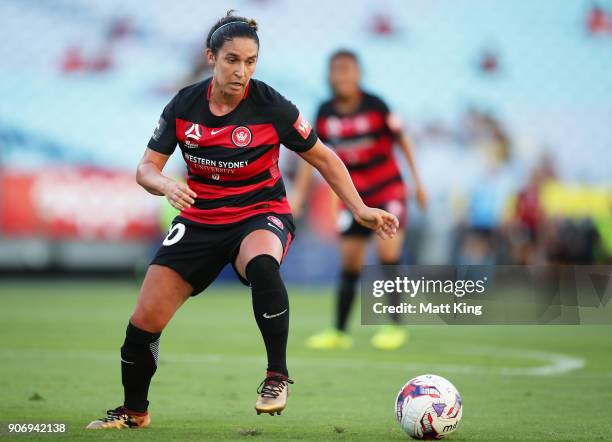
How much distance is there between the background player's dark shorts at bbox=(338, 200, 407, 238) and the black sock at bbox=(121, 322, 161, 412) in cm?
491

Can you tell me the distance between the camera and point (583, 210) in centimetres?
2347

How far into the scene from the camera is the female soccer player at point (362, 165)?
1005cm

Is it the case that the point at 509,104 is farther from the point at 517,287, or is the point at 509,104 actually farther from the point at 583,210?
the point at 517,287

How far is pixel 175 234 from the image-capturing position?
5.42 m

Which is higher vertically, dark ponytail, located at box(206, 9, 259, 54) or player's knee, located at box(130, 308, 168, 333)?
dark ponytail, located at box(206, 9, 259, 54)

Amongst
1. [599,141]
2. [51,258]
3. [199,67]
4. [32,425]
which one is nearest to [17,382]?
[32,425]

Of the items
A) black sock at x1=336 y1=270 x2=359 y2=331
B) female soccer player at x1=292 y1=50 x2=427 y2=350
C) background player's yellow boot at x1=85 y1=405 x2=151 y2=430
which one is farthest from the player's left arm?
black sock at x1=336 y1=270 x2=359 y2=331

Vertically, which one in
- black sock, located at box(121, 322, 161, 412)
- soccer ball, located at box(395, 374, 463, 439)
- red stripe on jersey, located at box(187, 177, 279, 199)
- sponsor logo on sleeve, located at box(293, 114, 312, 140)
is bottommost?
soccer ball, located at box(395, 374, 463, 439)

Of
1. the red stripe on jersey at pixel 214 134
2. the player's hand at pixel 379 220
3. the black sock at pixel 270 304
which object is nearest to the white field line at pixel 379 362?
the player's hand at pixel 379 220

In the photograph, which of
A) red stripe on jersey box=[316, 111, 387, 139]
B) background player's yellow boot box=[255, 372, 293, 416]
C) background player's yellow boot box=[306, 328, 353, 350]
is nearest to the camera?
background player's yellow boot box=[255, 372, 293, 416]

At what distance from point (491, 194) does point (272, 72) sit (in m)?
8.36

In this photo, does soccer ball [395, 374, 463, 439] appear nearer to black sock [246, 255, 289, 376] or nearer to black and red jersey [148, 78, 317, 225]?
black sock [246, 255, 289, 376]

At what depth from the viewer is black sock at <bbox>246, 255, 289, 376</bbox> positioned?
5.16m

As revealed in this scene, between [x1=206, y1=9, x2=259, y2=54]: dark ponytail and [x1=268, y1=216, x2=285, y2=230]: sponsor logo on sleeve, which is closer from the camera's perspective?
[x1=206, y1=9, x2=259, y2=54]: dark ponytail
